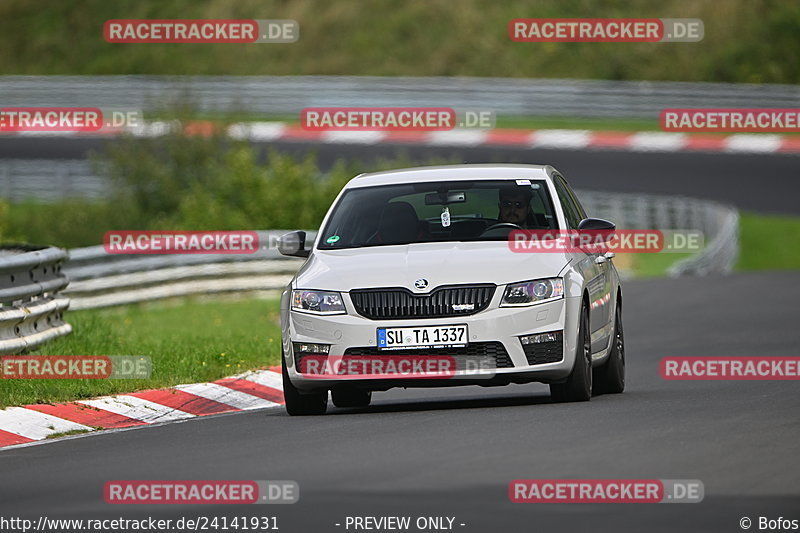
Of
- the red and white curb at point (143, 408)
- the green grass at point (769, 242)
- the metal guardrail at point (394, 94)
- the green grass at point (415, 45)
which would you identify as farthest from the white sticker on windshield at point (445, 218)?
the green grass at point (415, 45)

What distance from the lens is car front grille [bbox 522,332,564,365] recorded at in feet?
37.6

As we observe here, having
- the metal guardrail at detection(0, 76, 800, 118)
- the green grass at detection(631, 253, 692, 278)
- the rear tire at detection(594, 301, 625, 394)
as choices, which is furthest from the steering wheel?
the metal guardrail at detection(0, 76, 800, 118)

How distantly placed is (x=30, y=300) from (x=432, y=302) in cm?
484

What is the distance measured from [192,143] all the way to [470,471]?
33.8 meters

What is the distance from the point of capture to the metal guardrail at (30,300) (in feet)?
46.6

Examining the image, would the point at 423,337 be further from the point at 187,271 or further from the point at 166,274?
the point at 187,271

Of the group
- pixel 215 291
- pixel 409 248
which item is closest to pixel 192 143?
pixel 215 291

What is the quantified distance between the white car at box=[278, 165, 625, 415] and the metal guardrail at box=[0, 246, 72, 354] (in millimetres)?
2849

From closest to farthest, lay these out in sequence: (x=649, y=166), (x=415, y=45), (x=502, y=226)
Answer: (x=502, y=226), (x=649, y=166), (x=415, y=45)

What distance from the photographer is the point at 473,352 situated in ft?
37.4

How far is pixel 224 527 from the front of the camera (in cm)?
745

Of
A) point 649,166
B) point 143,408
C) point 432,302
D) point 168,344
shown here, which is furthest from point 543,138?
point 432,302

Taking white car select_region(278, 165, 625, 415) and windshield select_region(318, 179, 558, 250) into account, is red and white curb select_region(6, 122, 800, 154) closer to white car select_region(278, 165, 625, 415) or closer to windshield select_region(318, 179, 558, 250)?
windshield select_region(318, 179, 558, 250)

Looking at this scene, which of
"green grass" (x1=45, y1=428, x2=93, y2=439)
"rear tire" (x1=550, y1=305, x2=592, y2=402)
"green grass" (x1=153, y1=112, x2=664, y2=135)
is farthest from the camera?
"green grass" (x1=153, y1=112, x2=664, y2=135)
